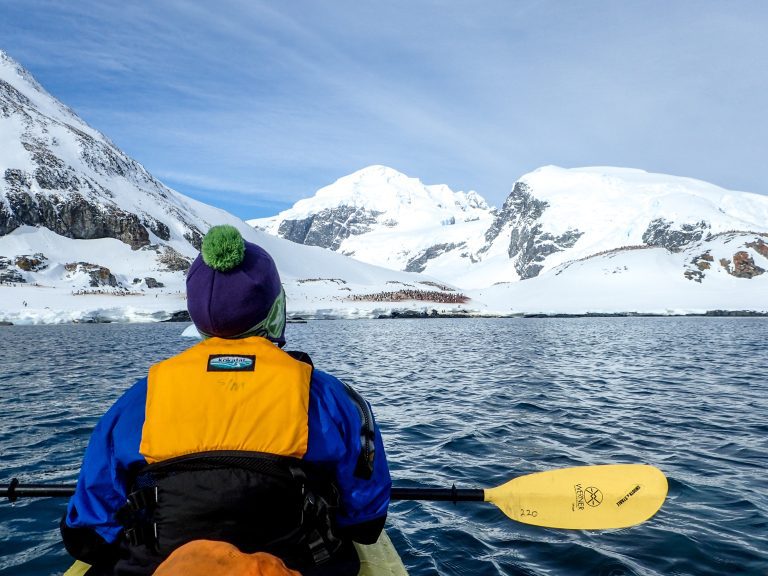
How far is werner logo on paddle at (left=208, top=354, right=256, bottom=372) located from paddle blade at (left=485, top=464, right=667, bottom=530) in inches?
124

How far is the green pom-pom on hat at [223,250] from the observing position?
2693 millimetres

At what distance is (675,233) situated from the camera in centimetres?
14200

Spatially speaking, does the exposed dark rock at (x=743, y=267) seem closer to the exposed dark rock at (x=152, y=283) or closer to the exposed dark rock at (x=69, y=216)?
the exposed dark rock at (x=152, y=283)

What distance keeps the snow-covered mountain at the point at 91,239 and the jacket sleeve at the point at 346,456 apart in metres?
51.7

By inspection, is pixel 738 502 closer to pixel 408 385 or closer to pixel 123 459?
pixel 123 459

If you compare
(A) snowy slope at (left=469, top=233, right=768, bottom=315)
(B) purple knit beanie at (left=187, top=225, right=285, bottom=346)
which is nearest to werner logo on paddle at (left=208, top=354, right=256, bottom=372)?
(B) purple knit beanie at (left=187, top=225, right=285, bottom=346)

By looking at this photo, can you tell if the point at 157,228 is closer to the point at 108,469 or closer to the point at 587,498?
the point at 587,498

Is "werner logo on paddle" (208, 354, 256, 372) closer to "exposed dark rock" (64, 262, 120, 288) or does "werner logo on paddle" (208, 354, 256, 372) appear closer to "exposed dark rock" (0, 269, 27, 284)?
"exposed dark rock" (64, 262, 120, 288)

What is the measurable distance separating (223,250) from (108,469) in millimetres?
1203

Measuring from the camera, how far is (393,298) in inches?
2842

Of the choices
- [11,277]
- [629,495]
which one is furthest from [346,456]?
[11,277]

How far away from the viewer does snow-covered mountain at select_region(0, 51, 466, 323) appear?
5694 centimetres

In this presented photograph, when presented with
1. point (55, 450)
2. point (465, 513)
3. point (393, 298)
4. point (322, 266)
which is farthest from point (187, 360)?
point (322, 266)

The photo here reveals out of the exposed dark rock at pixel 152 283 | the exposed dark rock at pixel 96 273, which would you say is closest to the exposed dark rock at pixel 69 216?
the exposed dark rock at pixel 96 273
